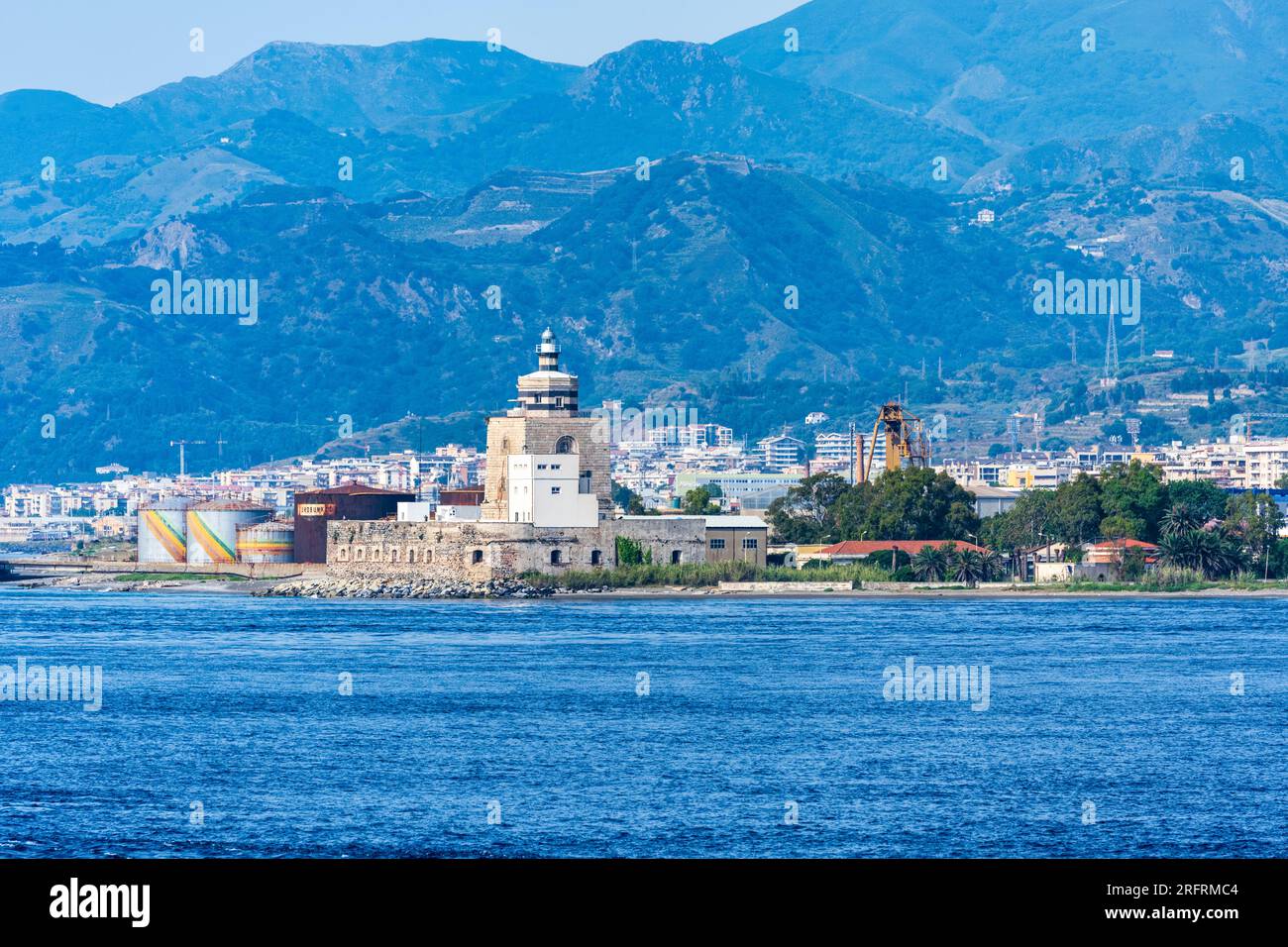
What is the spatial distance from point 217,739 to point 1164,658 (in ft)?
90.4

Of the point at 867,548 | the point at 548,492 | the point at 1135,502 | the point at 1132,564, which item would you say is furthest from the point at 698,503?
the point at 1132,564

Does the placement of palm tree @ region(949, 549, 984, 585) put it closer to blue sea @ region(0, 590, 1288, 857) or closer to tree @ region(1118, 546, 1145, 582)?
tree @ region(1118, 546, 1145, 582)

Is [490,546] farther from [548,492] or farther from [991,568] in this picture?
[991,568]

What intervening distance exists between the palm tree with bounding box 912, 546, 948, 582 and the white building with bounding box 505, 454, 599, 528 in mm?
14630

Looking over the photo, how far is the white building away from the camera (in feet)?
307

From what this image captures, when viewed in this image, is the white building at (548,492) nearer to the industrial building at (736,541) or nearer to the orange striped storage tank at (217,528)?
the industrial building at (736,541)

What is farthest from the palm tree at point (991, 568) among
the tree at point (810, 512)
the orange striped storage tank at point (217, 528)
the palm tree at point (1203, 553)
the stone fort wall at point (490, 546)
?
the orange striped storage tank at point (217, 528)

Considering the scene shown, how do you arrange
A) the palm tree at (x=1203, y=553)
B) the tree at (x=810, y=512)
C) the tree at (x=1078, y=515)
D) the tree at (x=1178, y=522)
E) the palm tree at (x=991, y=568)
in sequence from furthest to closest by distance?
the tree at (x=810, y=512) → the tree at (x=1078, y=515) → the tree at (x=1178, y=522) → the palm tree at (x=991, y=568) → the palm tree at (x=1203, y=553)

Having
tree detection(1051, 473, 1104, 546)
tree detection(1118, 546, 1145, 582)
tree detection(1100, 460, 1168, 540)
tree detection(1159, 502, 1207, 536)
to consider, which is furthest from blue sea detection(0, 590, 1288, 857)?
tree detection(1100, 460, 1168, 540)

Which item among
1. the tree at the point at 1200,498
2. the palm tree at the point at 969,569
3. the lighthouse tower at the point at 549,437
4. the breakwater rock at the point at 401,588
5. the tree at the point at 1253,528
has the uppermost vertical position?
the lighthouse tower at the point at 549,437

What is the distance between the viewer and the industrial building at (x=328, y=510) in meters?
112

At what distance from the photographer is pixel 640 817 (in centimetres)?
3183

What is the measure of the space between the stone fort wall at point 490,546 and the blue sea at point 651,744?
1993 centimetres
